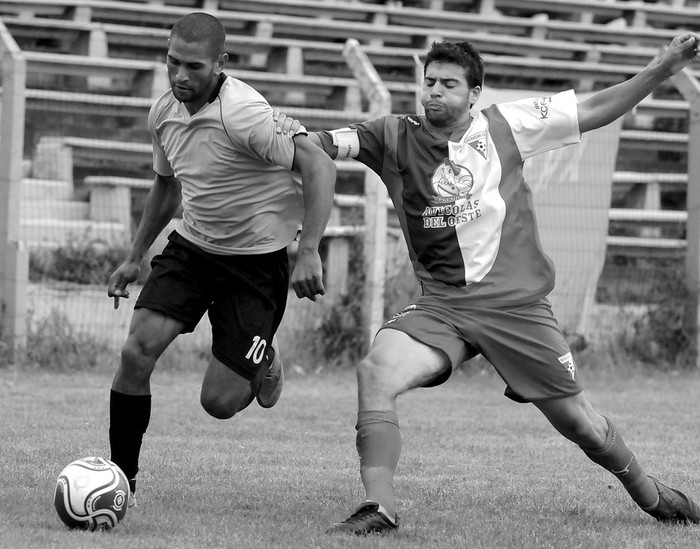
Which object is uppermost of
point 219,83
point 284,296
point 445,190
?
point 219,83

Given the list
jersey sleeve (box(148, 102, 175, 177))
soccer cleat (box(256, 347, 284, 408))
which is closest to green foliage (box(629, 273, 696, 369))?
soccer cleat (box(256, 347, 284, 408))

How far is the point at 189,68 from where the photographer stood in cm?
524

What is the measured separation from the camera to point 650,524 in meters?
5.34

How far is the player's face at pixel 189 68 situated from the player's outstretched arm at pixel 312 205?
47cm

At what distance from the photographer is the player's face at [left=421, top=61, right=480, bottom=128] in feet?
17.4

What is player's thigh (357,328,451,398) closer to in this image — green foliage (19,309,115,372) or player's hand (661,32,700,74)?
player's hand (661,32,700,74)

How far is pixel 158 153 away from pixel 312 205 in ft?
3.29

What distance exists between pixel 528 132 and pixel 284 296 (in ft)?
4.62

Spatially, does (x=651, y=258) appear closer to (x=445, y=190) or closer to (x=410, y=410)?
(x=410, y=410)

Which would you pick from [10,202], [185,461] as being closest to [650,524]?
[185,461]

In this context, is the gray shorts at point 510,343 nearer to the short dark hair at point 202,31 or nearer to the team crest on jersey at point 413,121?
the team crest on jersey at point 413,121

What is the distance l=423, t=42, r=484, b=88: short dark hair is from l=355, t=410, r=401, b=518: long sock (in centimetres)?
153

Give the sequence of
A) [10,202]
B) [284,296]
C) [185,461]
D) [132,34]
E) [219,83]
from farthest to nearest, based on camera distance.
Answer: [132,34], [10,202], [185,461], [284,296], [219,83]

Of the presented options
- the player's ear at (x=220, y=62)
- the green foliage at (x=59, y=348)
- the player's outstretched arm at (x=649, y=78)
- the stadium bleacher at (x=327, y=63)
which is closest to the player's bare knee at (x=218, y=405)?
the player's ear at (x=220, y=62)
